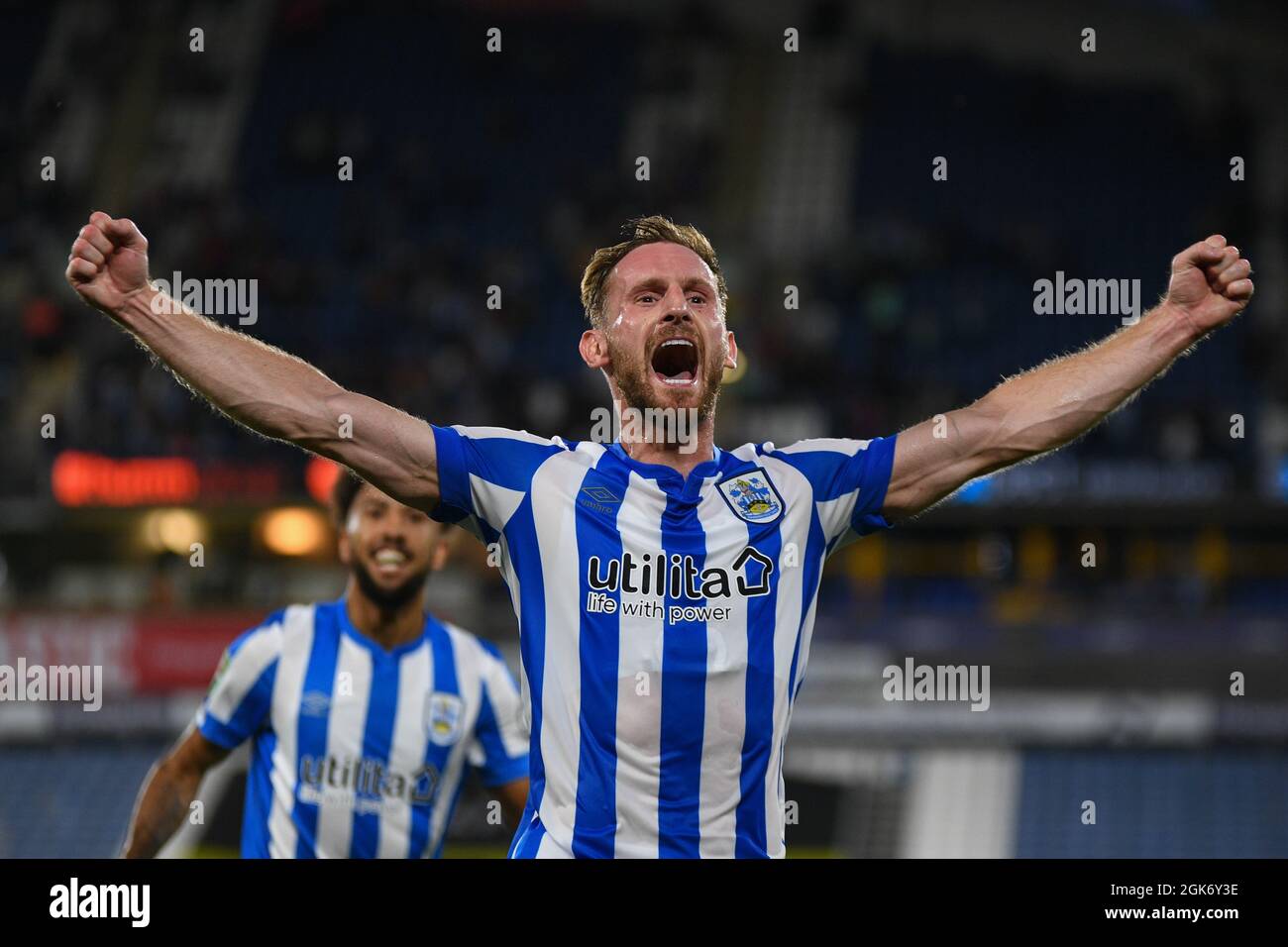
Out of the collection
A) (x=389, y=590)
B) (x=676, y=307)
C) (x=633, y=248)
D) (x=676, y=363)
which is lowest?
(x=389, y=590)

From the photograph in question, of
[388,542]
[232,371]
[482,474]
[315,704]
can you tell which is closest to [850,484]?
[482,474]

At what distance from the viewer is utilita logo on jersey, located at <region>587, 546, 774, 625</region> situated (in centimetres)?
367

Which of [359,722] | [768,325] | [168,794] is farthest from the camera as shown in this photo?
[768,325]

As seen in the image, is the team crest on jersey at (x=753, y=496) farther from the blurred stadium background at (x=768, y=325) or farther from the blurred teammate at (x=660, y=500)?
the blurred stadium background at (x=768, y=325)

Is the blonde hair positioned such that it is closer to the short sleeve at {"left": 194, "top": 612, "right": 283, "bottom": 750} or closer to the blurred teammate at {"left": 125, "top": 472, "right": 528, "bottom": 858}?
the blurred teammate at {"left": 125, "top": 472, "right": 528, "bottom": 858}

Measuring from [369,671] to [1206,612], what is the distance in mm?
13625

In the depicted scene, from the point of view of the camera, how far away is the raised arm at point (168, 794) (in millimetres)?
5484

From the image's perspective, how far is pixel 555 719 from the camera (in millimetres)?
3674

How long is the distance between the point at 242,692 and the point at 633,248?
8.52 feet

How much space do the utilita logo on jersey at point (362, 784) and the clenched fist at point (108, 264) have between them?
256 centimetres

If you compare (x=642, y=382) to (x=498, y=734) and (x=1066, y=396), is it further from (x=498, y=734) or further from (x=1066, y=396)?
(x=498, y=734)

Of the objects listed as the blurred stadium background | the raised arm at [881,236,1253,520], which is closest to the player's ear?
the raised arm at [881,236,1253,520]

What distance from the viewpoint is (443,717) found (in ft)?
19.5
